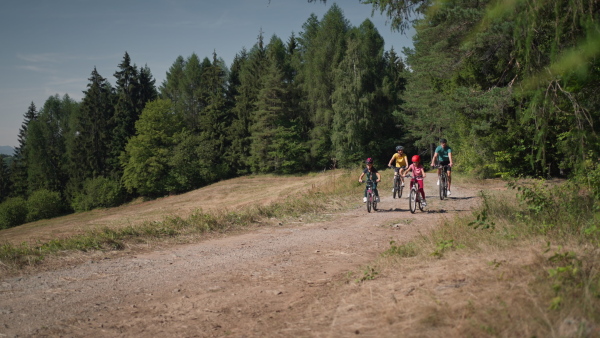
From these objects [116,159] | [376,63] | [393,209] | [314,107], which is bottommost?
[393,209]

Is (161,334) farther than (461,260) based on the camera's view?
No

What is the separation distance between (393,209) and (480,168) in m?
11.3

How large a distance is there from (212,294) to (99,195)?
56370 mm

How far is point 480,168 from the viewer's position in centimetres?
2136

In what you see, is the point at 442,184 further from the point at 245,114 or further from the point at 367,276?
the point at 245,114

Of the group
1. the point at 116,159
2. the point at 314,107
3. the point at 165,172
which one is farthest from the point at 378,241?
the point at 116,159

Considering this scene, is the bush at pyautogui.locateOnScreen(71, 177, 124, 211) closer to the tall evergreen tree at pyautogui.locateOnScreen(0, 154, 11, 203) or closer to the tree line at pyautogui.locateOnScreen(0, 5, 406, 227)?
the tree line at pyautogui.locateOnScreen(0, 5, 406, 227)

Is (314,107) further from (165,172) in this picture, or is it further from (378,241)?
(378,241)

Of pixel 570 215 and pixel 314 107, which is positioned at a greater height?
pixel 314 107

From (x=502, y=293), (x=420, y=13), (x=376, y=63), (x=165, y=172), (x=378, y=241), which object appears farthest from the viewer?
(x=165, y=172)

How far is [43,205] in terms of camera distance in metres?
56.2

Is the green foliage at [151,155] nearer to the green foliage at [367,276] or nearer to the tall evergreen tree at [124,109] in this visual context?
the tall evergreen tree at [124,109]

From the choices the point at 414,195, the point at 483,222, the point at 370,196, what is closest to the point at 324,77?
the point at 370,196

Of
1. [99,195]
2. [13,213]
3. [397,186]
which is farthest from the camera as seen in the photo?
[13,213]
